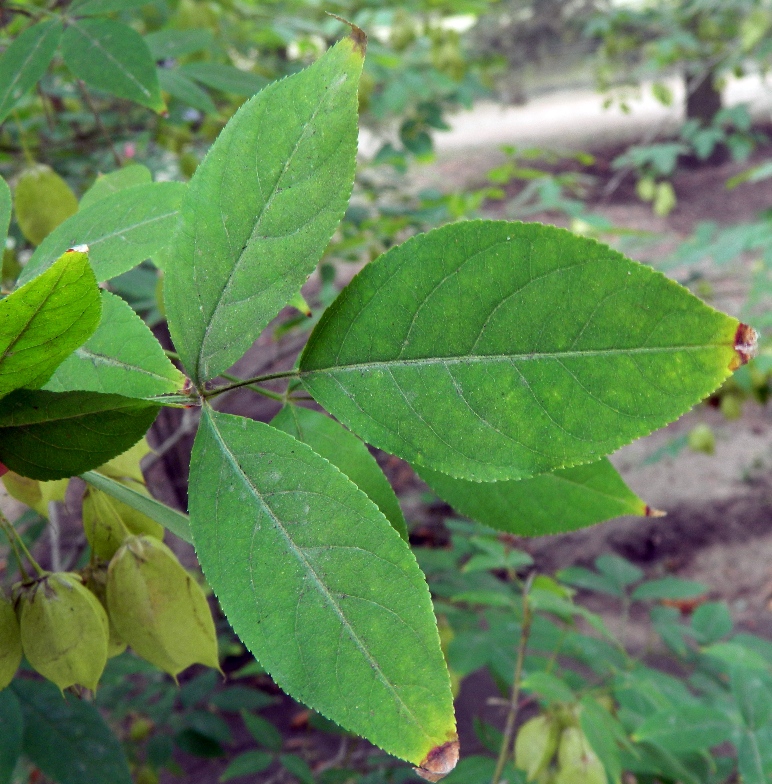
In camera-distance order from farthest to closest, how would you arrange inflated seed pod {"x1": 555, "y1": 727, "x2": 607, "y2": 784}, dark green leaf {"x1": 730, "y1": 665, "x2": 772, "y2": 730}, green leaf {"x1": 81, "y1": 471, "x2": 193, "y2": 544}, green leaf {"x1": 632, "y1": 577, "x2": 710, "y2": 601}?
green leaf {"x1": 632, "y1": 577, "x2": 710, "y2": 601} → dark green leaf {"x1": 730, "y1": 665, "x2": 772, "y2": 730} → inflated seed pod {"x1": 555, "y1": 727, "x2": 607, "y2": 784} → green leaf {"x1": 81, "y1": 471, "x2": 193, "y2": 544}

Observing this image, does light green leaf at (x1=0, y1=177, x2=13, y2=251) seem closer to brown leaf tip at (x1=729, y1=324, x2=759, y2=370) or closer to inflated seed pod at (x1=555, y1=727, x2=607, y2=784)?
brown leaf tip at (x1=729, y1=324, x2=759, y2=370)

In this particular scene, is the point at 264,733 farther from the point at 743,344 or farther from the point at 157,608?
the point at 743,344

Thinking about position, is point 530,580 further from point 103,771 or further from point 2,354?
point 2,354

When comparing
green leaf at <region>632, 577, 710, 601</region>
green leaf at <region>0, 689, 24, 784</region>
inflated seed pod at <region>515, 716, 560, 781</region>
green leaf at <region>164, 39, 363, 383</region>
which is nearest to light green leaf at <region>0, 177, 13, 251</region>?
green leaf at <region>164, 39, 363, 383</region>

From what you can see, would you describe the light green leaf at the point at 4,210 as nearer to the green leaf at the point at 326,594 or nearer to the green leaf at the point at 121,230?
the green leaf at the point at 121,230

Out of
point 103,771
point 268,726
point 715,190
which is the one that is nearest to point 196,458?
point 103,771

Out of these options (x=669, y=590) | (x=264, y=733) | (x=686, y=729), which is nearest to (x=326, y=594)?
(x=686, y=729)
